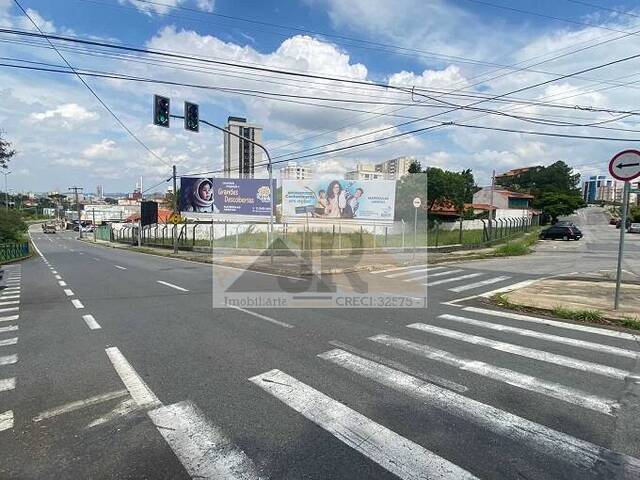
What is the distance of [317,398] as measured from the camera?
4203mm

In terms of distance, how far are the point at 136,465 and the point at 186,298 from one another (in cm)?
757

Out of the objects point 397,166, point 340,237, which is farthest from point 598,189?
point 340,237

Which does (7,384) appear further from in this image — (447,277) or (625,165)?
(447,277)

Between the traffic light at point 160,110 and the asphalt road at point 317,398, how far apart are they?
27.4ft

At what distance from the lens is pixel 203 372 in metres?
4.97

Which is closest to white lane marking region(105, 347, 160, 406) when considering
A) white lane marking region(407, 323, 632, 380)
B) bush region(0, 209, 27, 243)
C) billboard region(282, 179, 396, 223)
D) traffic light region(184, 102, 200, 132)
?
white lane marking region(407, 323, 632, 380)

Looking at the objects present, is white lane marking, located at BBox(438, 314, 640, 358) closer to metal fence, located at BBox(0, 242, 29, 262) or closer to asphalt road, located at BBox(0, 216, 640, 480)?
asphalt road, located at BBox(0, 216, 640, 480)

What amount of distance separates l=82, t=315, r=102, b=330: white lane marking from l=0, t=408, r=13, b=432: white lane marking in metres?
3.48

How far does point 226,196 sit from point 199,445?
4461 centimetres

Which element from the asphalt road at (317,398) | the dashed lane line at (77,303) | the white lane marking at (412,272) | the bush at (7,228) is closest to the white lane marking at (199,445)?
the asphalt road at (317,398)

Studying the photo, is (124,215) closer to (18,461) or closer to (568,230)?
(568,230)

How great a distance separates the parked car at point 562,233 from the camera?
37688 millimetres

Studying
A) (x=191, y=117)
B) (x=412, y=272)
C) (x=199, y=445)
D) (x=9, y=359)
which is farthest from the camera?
(x=412, y=272)

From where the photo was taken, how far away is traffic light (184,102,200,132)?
15.1 m
